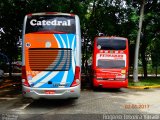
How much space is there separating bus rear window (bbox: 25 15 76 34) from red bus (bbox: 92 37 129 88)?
7.43m

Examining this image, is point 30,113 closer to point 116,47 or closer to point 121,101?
point 121,101

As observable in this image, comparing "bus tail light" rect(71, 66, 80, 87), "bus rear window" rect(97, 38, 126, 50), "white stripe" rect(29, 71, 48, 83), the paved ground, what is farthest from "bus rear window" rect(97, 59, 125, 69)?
"white stripe" rect(29, 71, 48, 83)

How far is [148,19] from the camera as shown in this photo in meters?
27.9

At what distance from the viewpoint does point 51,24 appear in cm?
1460

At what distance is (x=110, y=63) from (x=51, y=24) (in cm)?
812

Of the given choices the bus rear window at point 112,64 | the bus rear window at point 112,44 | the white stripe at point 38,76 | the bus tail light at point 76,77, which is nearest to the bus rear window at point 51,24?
the bus tail light at point 76,77

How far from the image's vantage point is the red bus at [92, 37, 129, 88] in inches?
853

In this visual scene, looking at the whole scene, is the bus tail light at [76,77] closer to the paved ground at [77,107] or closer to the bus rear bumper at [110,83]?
the paved ground at [77,107]

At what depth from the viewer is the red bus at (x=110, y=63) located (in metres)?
21.7

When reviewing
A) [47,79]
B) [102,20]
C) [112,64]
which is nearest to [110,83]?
[112,64]

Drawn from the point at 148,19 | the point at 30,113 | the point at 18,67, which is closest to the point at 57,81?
the point at 30,113

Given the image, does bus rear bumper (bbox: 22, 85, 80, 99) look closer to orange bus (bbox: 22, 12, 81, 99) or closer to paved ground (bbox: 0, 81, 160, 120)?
orange bus (bbox: 22, 12, 81, 99)

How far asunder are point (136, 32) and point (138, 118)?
595 inches

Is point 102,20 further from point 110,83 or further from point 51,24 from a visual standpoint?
point 51,24
